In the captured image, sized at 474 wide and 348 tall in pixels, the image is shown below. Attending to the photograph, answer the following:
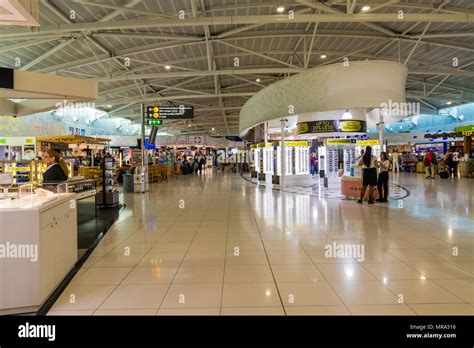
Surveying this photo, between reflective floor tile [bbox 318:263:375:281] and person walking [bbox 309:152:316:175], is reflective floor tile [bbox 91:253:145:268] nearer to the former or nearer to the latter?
reflective floor tile [bbox 318:263:375:281]

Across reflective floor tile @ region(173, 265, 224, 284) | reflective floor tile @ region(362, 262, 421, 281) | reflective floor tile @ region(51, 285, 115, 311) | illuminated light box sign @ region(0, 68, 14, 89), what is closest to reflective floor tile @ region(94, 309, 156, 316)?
reflective floor tile @ region(51, 285, 115, 311)

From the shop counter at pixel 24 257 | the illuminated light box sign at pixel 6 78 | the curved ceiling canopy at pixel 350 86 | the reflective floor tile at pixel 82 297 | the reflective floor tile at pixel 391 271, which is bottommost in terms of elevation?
the reflective floor tile at pixel 82 297

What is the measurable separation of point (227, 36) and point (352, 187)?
24.2ft

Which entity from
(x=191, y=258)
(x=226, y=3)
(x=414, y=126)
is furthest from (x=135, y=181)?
(x=414, y=126)

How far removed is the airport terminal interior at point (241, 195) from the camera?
2.86 metres

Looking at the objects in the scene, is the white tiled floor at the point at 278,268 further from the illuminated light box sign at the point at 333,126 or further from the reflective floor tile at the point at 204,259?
the illuminated light box sign at the point at 333,126

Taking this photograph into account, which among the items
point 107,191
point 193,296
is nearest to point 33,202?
point 193,296

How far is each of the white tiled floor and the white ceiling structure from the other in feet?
16.6

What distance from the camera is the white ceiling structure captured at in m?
9.17

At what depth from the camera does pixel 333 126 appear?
42.0ft

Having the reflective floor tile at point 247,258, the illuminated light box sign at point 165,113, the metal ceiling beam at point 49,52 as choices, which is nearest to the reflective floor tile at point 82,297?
the reflective floor tile at point 247,258

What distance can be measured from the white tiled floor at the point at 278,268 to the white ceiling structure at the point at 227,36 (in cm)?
506

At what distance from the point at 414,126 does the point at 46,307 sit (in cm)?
3485
